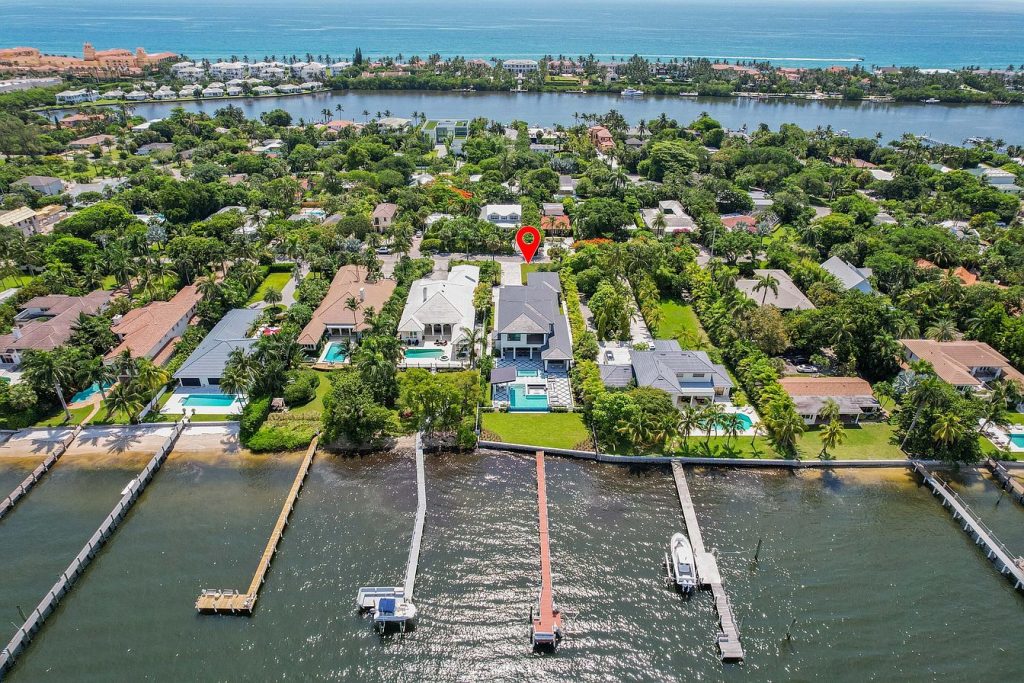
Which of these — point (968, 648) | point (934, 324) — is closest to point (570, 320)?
point (934, 324)

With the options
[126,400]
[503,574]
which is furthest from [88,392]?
[503,574]

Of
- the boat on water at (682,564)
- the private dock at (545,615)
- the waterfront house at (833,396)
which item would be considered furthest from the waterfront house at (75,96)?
the boat on water at (682,564)

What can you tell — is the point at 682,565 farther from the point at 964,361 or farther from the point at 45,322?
the point at 45,322

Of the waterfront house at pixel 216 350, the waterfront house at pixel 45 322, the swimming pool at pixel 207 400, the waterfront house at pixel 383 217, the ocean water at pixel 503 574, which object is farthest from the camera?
the waterfront house at pixel 383 217

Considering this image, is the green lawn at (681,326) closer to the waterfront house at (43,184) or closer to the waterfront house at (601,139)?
the waterfront house at (601,139)

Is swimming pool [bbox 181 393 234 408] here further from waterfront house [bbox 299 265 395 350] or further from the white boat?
the white boat
